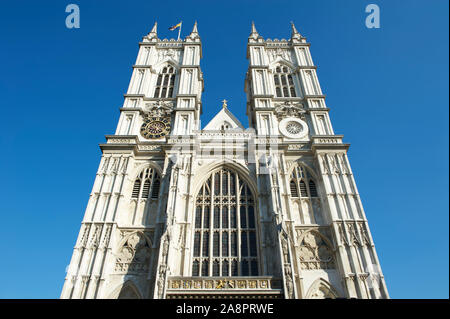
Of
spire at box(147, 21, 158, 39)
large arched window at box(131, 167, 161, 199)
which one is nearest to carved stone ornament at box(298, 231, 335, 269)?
large arched window at box(131, 167, 161, 199)

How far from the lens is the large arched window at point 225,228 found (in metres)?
18.2

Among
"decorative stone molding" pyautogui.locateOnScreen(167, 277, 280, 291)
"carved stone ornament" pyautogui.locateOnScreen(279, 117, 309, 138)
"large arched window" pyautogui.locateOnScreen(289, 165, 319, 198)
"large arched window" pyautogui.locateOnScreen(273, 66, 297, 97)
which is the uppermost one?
"large arched window" pyautogui.locateOnScreen(273, 66, 297, 97)

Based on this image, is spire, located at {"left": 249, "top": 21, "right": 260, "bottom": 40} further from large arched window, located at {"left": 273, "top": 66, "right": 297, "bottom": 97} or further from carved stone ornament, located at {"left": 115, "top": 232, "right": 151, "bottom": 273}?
carved stone ornament, located at {"left": 115, "top": 232, "right": 151, "bottom": 273}

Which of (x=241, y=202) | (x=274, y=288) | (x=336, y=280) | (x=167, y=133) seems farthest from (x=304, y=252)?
(x=167, y=133)

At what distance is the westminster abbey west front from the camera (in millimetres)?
16750

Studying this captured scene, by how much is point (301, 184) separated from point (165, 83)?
57.6 ft

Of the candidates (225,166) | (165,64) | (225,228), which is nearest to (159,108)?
(165,64)

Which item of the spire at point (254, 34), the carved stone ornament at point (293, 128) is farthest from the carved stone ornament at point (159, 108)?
the spire at point (254, 34)

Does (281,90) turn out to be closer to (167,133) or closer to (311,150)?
(311,150)

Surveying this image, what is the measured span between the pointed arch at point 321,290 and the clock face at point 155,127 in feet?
53.4

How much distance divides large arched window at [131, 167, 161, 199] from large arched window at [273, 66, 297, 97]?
14.7m

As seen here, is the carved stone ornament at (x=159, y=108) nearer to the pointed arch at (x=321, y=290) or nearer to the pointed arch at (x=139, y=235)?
the pointed arch at (x=139, y=235)

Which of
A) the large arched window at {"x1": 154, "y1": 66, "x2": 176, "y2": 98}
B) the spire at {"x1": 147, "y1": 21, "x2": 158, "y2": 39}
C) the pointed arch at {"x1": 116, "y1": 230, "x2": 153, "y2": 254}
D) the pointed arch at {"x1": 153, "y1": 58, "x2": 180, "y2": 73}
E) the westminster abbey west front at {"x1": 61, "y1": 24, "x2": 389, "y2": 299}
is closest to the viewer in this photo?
the westminster abbey west front at {"x1": 61, "y1": 24, "x2": 389, "y2": 299}

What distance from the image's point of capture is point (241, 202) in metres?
21.0
